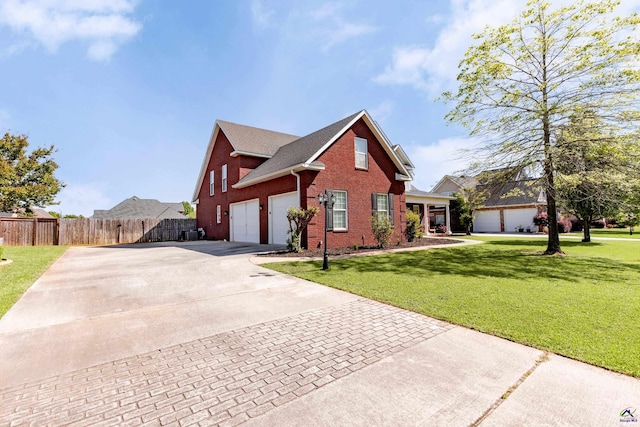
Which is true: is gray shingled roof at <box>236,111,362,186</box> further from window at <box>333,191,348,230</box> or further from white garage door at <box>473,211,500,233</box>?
white garage door at <box>473,211,500,233</box>

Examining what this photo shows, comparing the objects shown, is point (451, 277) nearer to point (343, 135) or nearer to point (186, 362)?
point (186, 362)

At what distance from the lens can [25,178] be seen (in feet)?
85.6

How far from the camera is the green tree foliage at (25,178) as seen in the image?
74.9 feet

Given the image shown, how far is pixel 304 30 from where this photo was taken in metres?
10.7

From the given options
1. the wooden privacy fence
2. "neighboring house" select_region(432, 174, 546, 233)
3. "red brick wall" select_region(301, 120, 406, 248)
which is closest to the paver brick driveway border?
"red brick wall" select_region(301, 120, 406, 248)

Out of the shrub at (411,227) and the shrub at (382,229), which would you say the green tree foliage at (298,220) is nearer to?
the shrub at (382,229)

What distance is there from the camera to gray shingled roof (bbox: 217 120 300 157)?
17703 millimetres

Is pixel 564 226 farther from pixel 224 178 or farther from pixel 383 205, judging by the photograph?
pixel 224 178

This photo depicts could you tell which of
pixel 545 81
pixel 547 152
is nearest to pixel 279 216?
pixel 547 152

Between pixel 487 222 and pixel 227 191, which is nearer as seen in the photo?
pixel 227 191

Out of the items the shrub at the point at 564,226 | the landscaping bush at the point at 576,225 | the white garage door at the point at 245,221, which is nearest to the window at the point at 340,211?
the white garage door at the point at 245,221

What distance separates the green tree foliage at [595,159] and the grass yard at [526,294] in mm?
2594

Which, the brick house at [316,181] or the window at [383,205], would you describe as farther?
the window at [383,205]

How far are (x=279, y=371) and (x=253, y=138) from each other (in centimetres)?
1794
